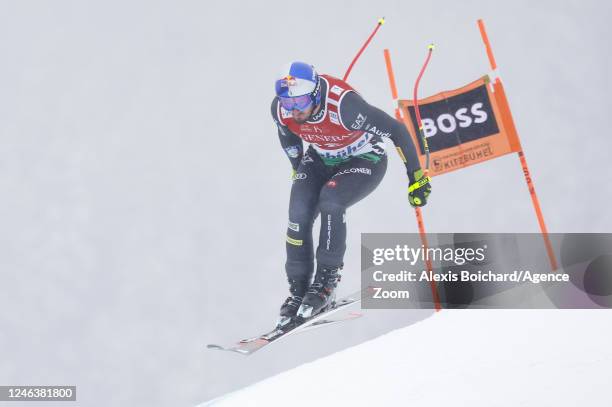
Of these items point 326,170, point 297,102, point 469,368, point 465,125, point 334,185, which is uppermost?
point 465,125

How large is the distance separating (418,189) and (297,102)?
1.17 metres

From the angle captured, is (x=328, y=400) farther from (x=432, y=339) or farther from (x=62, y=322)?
(x=62, y=322)

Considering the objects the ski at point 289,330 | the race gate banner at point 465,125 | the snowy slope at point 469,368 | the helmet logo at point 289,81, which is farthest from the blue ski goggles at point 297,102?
the race gate banner at point 465,125

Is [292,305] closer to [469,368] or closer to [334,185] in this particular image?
[334,185]

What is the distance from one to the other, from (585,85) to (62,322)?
12670mm

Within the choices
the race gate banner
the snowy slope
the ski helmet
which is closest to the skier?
the ski helmet

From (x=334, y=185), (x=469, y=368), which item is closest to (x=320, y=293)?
(x=334, y=185)

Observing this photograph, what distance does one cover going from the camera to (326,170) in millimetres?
6062

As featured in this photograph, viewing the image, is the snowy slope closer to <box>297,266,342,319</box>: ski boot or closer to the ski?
the ski

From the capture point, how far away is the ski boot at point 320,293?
548 centimetres

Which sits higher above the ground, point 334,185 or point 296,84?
point 296,84

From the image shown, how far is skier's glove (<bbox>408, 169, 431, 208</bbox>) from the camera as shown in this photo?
563cm

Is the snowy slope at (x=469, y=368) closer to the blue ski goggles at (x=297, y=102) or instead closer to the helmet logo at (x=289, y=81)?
the blue ski goggles at (x=297, y=102)

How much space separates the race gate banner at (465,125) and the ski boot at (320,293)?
3207mm
